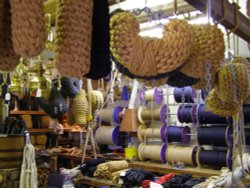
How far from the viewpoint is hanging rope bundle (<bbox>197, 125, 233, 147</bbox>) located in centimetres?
308

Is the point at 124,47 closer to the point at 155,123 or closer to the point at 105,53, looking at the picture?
the point at 105,53

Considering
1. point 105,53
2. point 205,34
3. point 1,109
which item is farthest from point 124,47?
point 1,109

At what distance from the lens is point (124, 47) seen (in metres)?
0.73

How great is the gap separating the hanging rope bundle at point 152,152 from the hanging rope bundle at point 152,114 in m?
0.31

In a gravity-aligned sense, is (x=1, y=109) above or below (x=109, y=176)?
above

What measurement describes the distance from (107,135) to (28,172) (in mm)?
2565

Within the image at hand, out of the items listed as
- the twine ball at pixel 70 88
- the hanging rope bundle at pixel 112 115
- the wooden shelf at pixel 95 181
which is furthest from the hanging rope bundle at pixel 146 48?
the hanging rope bundle at pixel 112 115

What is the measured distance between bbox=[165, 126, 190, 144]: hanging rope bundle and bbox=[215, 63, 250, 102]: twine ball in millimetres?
2473

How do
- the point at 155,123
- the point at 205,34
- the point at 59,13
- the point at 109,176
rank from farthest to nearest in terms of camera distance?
1. the point at 155,123
2. the point at 109,176
3. the point at 205,34
4. the point at 59,13

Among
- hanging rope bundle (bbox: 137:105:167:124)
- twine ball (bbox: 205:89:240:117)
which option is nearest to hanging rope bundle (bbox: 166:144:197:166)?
hanging rope bundle (bbox: 137:105:167:124)

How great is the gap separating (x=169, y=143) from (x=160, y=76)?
3.12 metres

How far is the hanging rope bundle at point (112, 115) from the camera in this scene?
446 cm

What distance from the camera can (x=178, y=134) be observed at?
3.56 metres

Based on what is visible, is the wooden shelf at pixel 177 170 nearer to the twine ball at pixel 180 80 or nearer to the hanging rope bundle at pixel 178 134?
the hanging rope bundle at pixel 178 134
